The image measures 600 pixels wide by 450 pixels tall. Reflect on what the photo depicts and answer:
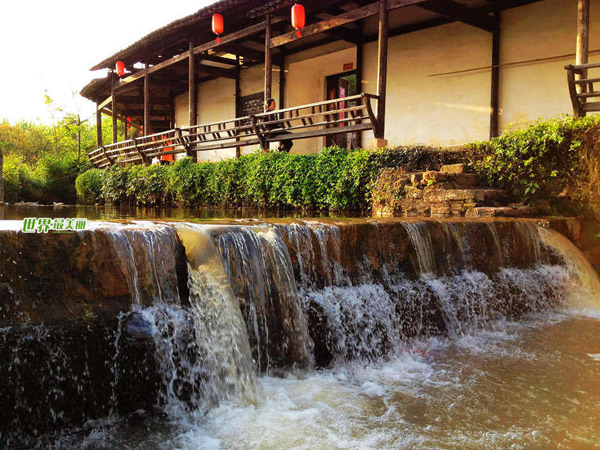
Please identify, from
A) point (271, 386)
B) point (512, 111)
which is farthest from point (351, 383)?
point (512, 111)

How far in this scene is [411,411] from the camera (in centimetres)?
313

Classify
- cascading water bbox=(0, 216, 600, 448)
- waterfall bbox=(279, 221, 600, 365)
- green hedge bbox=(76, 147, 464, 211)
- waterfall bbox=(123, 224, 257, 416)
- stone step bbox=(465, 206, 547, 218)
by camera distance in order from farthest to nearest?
green hedge bbox=(76, 147, 464, 211) < stone step bbox=(465, 206, 547, 218) < waterfall bbox=(279, 221, 600, 365) < waterfall bbox=(123, 224, 257, 416) < cascading water bbox=(0, 216, 600, 448)

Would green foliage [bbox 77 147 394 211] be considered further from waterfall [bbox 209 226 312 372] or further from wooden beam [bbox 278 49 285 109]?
waterfall [bbox 209 226 312 372]

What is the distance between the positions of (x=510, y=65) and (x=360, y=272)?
8006 millimetres

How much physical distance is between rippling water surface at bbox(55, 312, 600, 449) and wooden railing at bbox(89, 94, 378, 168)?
6.15 metres

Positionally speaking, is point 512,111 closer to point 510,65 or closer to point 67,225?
point 510,65

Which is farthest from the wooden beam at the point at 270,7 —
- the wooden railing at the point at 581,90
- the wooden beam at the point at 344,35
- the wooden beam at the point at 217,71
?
the wooden railing at the point at 581,90

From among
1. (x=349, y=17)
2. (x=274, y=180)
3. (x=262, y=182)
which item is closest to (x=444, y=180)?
(x=274, y=180)

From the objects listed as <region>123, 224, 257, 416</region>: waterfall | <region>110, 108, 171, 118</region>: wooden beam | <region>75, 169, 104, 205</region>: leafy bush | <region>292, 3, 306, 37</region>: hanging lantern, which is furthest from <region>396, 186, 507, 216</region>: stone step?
<region>110, 108, 171, 118</region>: wooden beam

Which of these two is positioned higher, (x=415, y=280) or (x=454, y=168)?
(x=454, y=168)

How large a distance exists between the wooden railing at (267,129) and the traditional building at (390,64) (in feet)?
0.15

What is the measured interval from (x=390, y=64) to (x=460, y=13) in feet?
9.25

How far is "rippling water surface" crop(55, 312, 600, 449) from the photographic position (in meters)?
2.74

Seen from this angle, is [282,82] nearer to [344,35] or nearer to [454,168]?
[344,35]
